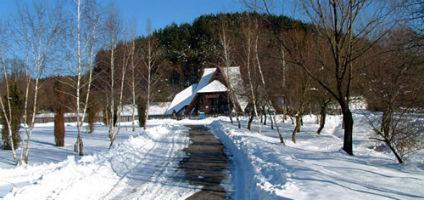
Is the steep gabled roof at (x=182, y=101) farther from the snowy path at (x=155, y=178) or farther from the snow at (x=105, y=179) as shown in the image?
the snow at (x=105, y=179)

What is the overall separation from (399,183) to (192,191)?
177 inches

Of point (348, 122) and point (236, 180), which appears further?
point (348, 122)

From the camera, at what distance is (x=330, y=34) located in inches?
701

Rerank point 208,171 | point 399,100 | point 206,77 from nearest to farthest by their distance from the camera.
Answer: point 208,171 → point 399,100 → point 206,77

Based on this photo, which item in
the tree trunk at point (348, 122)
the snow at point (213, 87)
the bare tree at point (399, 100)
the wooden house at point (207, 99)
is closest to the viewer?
the bare tree at point (399, 100)

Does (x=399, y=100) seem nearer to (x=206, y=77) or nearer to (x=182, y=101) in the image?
(x=206, y=77)

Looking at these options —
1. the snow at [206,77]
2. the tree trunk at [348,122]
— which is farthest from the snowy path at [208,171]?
the snow at [206,77]

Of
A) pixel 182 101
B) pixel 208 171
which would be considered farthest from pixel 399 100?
A: pixel 182 101

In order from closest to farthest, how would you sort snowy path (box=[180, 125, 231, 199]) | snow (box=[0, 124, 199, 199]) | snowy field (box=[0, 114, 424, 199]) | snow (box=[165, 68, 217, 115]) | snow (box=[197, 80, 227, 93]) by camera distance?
snowy field (box=[0, 114, 424, 199]) → snow (box=[0, 124, 199, 199]) → snowy path (box=[180, 125, 231, 199]) → snow (box=[197, 80, 227, 93]) → snow (box=[165, 68, 217, 115])

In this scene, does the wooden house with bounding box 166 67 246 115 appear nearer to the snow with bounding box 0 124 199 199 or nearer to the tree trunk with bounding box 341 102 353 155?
the tree trunk with bounding box 341 102 353 155

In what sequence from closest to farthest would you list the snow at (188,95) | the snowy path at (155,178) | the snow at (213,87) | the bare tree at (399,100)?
1. the snowy path at (155,178)
2. the bare tree at (399,100)
3. the snow at (213,87)
4. the snow at (188,95)

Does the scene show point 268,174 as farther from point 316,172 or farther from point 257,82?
point 257,82

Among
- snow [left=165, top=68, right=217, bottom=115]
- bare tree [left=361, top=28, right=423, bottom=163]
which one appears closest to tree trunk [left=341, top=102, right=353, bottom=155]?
bare tree [left=361, top=28, right=423, bottom=163]

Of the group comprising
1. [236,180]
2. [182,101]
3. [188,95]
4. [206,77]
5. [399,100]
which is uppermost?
[206,77]
